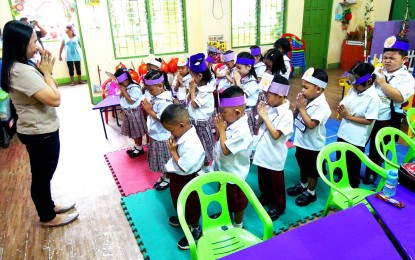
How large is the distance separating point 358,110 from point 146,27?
4.67 m

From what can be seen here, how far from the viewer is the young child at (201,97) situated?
2904 mm

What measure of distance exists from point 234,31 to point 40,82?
5.53m

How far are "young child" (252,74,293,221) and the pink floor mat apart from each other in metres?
1.26

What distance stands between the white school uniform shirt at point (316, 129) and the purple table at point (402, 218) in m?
0.81

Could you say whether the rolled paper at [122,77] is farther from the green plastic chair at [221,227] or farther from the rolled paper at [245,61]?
the green plastic chair at [221,227]

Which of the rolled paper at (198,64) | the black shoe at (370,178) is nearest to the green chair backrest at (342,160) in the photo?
the black shoe at (370,178)

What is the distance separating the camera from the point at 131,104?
3344mm

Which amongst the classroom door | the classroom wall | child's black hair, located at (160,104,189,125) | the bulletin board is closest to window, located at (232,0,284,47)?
the classroom wall

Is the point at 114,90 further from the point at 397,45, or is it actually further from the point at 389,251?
the point at 389,251

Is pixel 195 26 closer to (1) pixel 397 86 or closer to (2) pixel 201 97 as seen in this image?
(2) pixel 201 97

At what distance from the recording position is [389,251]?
1.19m

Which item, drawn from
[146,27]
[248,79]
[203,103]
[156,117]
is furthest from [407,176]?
[146,27]

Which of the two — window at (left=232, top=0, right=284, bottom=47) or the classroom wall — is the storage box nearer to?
the classroom wall

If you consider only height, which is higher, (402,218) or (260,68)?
(260,68)
